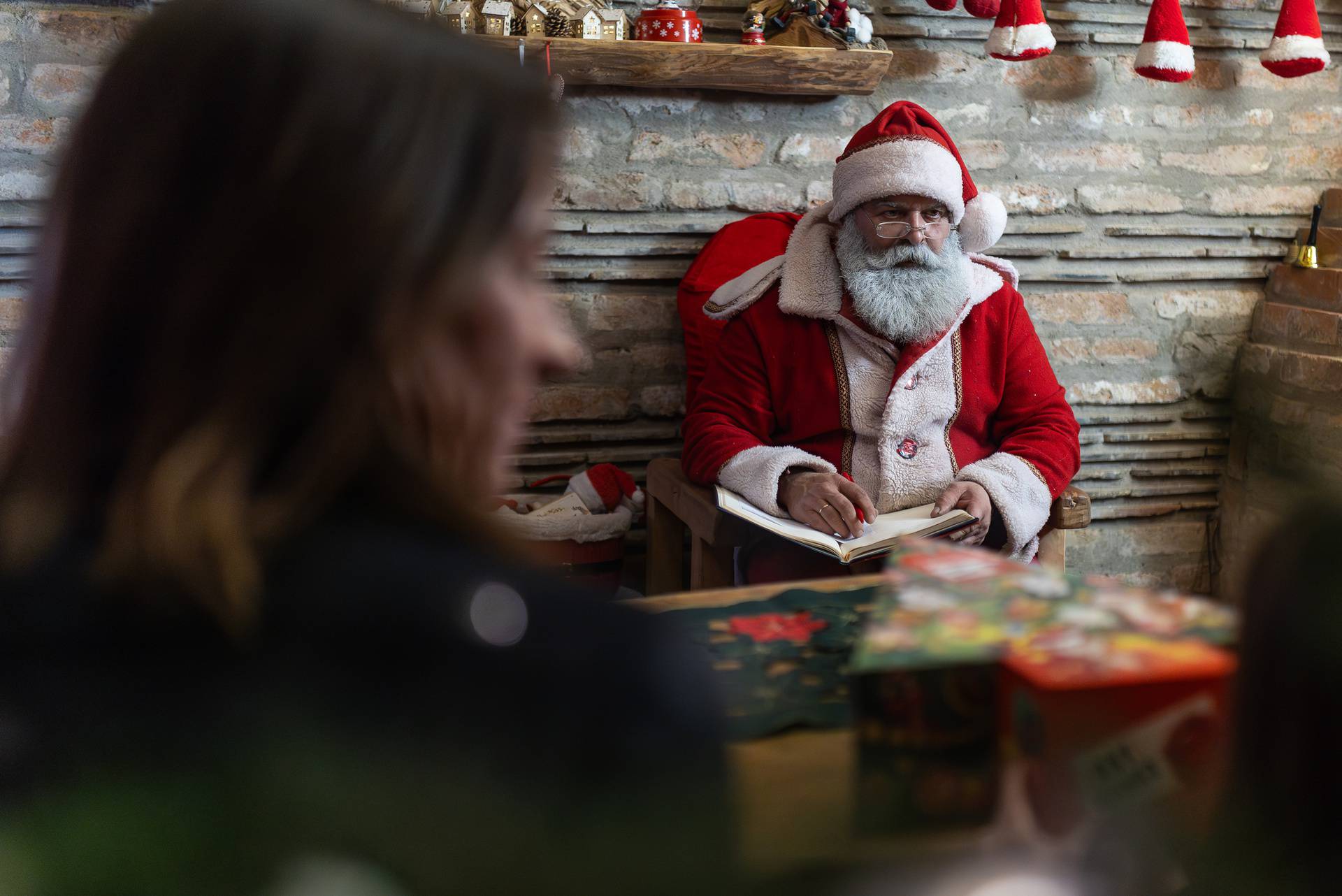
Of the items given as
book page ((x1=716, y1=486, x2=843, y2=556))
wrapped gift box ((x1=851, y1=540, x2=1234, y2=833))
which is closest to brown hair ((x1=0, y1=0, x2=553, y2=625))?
wrapped gift box ((x1=851, y1=540, x2=1234, y2=833))

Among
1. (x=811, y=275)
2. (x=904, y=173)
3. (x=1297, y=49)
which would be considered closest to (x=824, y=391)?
(x=811, y=275)

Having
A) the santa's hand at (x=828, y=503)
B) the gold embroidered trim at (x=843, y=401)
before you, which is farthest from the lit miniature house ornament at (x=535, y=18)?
the santa's hand at (x=828, y=503)

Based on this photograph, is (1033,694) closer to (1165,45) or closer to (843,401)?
(843,401)

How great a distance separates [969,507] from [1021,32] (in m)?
1.25

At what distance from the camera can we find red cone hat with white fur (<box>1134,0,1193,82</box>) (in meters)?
2.74

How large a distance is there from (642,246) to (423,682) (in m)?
2.40

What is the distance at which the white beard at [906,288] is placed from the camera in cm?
228

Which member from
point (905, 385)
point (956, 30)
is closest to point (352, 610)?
point (905, 385)

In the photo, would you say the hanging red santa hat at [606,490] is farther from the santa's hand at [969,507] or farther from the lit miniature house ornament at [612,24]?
the lit miniature house ornament at [612,24]

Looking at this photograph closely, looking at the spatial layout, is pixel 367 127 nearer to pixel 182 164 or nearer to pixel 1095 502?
pixel 182 164

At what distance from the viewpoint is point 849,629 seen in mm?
1175

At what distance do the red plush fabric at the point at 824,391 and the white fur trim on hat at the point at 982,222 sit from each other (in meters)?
0.12

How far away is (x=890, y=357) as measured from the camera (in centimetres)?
233

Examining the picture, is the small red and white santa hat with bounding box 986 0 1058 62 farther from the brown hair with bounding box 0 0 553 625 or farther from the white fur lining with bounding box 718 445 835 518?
the brown hair with bounding box 0 0 553 625
